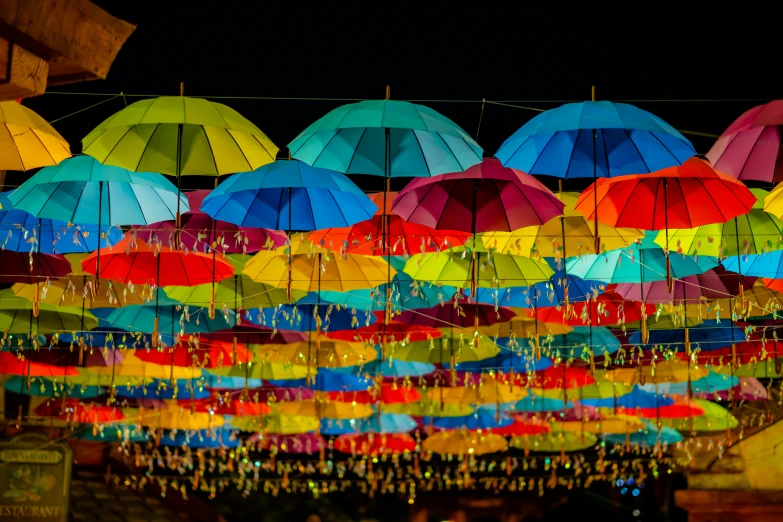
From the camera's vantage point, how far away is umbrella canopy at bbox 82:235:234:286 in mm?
8102

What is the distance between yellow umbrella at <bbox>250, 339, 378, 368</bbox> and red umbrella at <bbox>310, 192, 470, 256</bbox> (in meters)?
3.84

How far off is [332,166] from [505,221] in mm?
1445

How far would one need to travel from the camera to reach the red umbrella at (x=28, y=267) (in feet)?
26.3

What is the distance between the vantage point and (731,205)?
265 inches

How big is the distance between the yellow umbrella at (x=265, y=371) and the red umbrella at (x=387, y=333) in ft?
4.73

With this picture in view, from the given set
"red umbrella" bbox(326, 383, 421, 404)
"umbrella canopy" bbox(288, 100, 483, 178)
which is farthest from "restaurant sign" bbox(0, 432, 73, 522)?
"umbrella canopy" bbox(288, 100, 483, 178)

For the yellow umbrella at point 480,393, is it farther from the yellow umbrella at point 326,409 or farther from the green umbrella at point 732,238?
the green umbrella at point 732,238

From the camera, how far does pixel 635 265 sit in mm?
8430

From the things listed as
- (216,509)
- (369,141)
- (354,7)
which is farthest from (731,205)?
(216,509)

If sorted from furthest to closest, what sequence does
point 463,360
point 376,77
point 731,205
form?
point 463,360 < point 376,77 < point 731,205

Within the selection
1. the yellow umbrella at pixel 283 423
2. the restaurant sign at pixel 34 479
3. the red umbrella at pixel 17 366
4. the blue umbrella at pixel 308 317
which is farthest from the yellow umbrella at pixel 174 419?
the blue umbrella at pixel 308 317

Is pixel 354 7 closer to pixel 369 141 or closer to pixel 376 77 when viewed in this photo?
pixel 376 77

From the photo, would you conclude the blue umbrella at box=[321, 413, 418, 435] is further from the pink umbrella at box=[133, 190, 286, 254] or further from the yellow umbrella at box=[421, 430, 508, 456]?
the pink umbrella at box=[133, 190, 286, 254]

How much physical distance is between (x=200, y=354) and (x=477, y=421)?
5.09m
